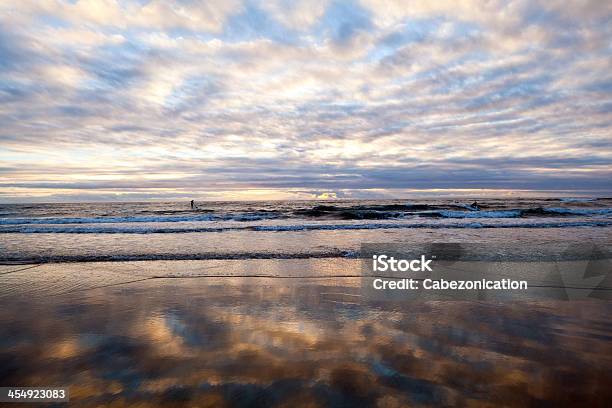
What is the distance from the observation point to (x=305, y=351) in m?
3.50

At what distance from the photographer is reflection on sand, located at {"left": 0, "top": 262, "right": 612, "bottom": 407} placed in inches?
108

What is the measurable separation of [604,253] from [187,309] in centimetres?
1117

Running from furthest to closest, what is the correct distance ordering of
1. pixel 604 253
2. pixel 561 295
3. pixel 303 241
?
pixel 303 241 < pixel 604 253 < pixel 561 295

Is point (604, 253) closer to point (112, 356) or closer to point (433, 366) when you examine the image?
point (433, 366)

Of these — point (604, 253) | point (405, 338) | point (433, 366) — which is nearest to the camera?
point (433, 366)

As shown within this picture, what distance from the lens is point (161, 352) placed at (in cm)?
353

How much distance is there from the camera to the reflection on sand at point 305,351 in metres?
2.73

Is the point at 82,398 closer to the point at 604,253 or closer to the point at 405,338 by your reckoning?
the point at 405,338

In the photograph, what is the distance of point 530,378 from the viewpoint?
2932mm

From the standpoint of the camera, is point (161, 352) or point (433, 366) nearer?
point (433, 366)

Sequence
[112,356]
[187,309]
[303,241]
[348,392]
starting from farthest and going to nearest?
[303,241]
[187,309]
[112,356]
[348,392]

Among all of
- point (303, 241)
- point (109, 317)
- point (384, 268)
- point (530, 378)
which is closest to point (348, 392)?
point (530, 378)

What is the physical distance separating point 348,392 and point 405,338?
1341 mm

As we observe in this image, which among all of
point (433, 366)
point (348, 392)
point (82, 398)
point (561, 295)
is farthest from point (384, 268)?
point (82, 398)
